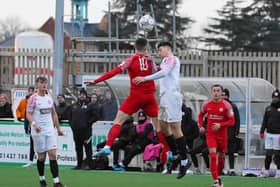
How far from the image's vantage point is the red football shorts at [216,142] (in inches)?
696

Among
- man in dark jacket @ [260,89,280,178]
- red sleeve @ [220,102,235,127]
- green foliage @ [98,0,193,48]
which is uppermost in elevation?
green foliage @ [98,0,193,48]

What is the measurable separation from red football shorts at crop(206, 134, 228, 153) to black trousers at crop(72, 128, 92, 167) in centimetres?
680

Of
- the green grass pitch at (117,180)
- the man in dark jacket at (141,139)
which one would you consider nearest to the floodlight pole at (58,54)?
the man in dark jacket at (141,139)

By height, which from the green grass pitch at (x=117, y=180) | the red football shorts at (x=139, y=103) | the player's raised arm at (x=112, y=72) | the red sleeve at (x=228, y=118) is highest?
the player's raised arm at (x=112, y=72)

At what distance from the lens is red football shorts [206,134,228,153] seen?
58.0ft

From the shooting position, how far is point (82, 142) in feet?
79.8

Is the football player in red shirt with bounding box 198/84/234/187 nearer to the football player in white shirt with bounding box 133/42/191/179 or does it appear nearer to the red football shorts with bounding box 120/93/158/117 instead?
the football player in white shirt with bounding box 133/42/191/179

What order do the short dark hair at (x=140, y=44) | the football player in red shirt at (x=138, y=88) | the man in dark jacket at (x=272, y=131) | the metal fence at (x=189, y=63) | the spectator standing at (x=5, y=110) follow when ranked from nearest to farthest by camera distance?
1. the football player in red shirt at (x=138, y=88)
2. the short dark hair at (x=140, y=44)
3. the man in dark jacket at (x=272, y=131)
4. the spectator standing at (x=5, y=110)
5. the metal fence at (x=189, y=63)

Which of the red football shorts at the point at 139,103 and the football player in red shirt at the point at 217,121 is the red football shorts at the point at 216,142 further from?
the red football shorts at the point at 139,103

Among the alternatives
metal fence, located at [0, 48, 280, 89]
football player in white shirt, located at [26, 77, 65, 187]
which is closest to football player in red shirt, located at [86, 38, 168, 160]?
football player in white shirt, located at [26, 77, 65, 187]

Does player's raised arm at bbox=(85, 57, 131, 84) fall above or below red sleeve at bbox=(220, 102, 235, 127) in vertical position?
above

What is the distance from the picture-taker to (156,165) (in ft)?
81.0

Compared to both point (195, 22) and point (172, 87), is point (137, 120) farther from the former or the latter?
point (195, 22)

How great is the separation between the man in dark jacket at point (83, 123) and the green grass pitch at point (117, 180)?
5.16 feet
